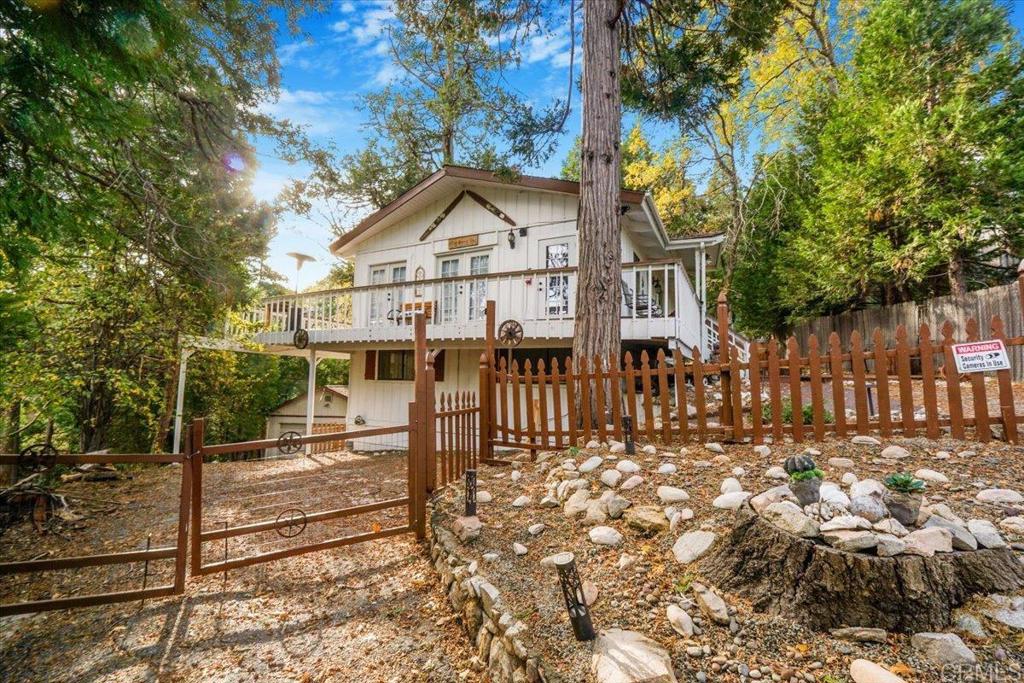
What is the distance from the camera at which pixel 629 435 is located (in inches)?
155

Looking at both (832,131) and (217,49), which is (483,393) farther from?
(832,131)

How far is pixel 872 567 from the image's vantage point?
1.84m

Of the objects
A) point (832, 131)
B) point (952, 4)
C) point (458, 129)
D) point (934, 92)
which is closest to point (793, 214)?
point (832, 131)

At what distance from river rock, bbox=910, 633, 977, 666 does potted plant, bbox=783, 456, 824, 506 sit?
636 millimetres

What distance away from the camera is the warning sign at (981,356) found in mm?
3295

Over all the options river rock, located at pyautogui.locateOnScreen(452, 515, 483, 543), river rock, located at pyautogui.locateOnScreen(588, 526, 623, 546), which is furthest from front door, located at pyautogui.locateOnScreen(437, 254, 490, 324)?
river rock, located at pyautogui.locateOnScreen(588, 526, 623, 546)

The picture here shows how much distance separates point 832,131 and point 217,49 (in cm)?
1662

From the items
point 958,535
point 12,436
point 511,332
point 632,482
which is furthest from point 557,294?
point 12,436

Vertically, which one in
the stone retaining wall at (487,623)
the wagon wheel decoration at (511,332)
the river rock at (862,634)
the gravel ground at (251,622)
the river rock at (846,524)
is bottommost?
the gravel ground at (251,622)

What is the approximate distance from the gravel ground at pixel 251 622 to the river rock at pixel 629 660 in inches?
36.8

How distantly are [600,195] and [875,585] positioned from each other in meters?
5.14

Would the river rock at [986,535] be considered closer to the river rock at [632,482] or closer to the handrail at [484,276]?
the river rock at [632,482]

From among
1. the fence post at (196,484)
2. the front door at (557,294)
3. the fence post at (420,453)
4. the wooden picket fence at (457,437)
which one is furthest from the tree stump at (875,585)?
the front door at (557,294)

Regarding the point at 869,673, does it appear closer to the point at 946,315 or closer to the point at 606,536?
the point at 606,536
